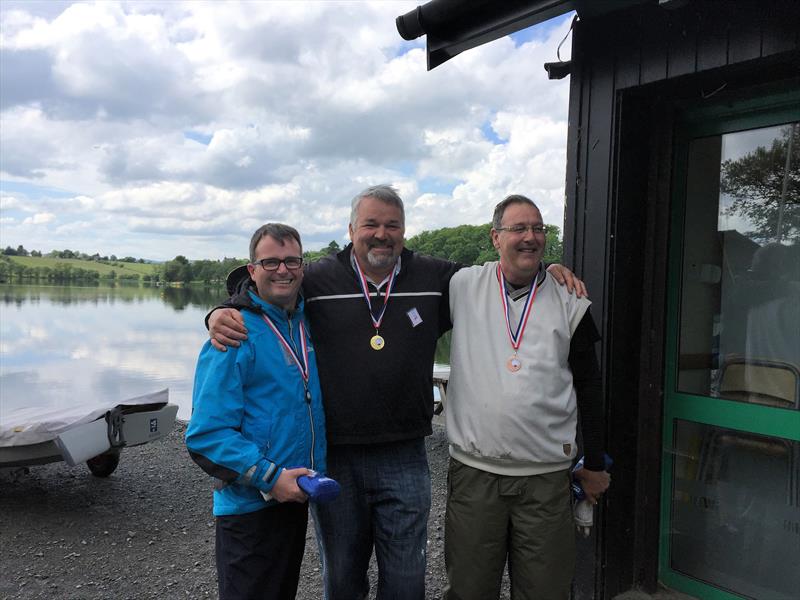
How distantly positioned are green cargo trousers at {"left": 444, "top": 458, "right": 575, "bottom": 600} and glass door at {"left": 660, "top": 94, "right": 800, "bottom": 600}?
1.07 m

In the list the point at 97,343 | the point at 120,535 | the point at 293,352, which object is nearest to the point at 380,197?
the point at 293,352

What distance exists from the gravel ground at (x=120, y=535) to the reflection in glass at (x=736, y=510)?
141 centimetres

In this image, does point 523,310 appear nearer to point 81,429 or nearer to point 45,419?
point 81,429

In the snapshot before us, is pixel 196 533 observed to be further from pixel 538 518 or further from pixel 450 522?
pixel 538 518

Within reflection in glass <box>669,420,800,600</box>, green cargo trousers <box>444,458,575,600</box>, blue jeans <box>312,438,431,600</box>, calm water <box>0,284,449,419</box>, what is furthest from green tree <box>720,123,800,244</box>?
blue jeans <box>312,438,431,600</box>

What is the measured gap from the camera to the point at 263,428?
2.12 metres

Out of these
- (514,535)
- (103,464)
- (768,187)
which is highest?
(768,187)

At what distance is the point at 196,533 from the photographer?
454 centimetres

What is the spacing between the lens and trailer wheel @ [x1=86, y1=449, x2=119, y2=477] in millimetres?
5689

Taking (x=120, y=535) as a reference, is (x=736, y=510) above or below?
above

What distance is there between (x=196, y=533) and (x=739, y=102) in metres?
4.40

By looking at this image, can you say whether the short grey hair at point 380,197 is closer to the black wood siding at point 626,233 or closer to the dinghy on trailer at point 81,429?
the black wood siding at point 626,233

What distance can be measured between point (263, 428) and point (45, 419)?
11.6ft

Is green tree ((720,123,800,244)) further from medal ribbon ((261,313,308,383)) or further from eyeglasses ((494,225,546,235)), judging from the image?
medal ribbon ((261,313,308,383))
